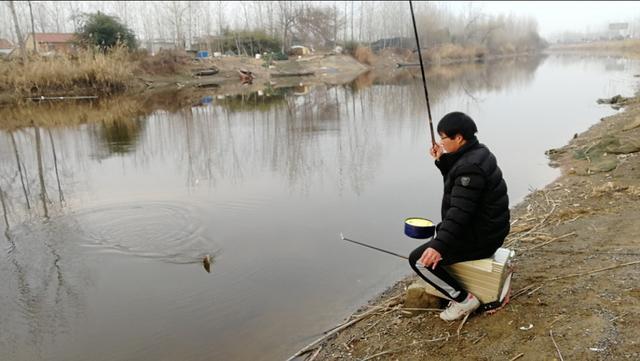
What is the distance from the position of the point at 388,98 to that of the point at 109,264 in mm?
20263

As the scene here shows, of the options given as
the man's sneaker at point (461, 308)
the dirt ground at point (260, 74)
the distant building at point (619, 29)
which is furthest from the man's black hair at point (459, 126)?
the distant building at point (619, 29)

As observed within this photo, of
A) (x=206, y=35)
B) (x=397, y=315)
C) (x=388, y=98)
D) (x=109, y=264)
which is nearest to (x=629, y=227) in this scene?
(x=397, y=315)

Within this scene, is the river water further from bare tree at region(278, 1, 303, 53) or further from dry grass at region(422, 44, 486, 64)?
dry grass at region(422, 44, 486, 64)

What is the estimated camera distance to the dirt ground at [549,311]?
3381mm

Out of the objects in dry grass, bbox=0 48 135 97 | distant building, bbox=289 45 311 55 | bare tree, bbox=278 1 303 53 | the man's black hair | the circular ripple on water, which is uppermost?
bare tree, bbox=278 1 303 53

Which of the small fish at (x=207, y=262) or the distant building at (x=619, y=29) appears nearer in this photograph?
the small fish at (x=207, y=262)

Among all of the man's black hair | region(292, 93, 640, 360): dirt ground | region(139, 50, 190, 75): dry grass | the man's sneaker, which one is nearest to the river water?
region(292, 93, 640, 360): dirt ground

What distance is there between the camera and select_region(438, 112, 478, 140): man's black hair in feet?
11.6

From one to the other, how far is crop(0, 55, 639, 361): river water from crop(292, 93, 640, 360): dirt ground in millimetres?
861

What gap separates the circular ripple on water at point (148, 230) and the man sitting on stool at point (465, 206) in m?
3.89

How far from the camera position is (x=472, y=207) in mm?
3457

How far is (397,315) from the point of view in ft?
14.7

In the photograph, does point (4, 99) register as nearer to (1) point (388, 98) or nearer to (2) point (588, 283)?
(1) point (388, 98)

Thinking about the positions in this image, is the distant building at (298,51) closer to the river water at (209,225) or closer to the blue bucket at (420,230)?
the river water at (209,225)
